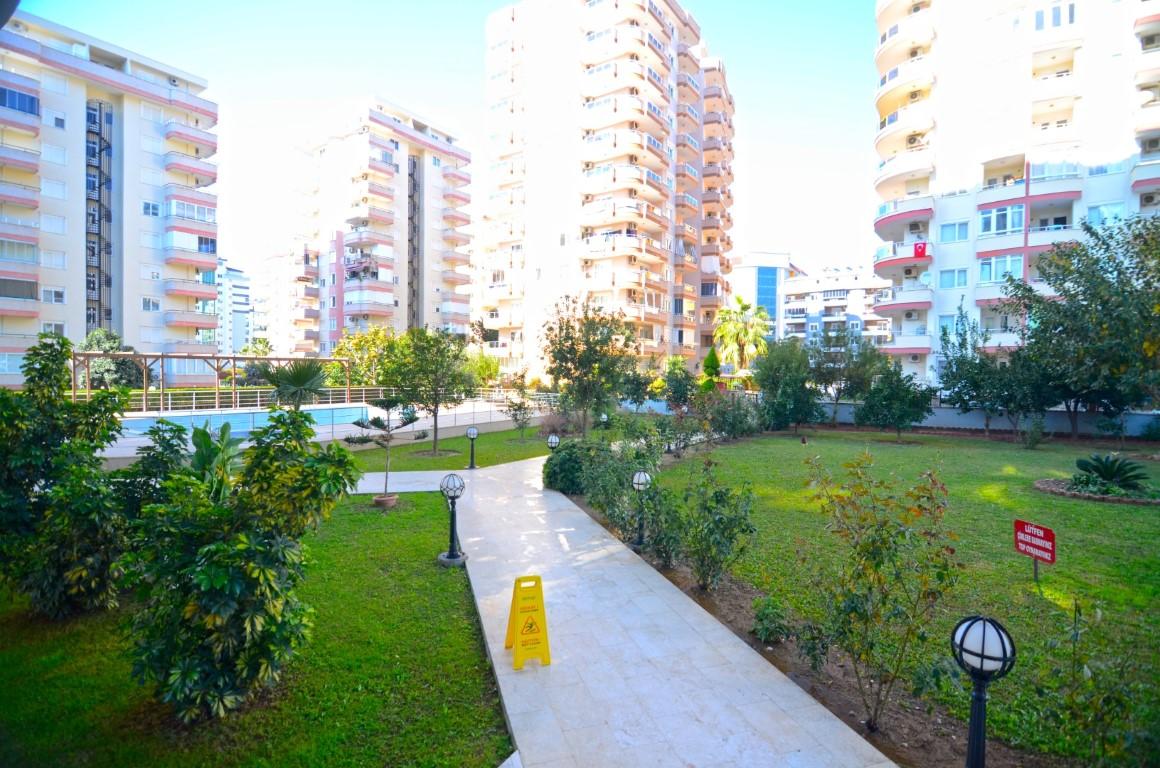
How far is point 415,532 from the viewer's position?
1006cm

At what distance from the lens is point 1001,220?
31.3 meters

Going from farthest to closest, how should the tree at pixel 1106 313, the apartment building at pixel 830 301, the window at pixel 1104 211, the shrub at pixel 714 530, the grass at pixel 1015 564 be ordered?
the apartment building at pixel 830 301 → the window at pixel 1104 211 → the shrub at pixel 714 530 → the tree at pixel 1106 313 → the grass at pixel 1015 564

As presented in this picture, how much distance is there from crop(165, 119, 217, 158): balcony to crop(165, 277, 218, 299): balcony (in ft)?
31.2

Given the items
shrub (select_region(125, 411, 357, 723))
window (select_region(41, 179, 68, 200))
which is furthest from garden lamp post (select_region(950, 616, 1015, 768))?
window (select_region(41, 179, 68, 200))

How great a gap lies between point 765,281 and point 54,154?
96.6 metres

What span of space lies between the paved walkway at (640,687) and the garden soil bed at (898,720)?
6.7 inches

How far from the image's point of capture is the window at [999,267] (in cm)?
3069

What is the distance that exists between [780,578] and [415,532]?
6.03 m

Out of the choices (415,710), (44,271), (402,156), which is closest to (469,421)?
(415,710)

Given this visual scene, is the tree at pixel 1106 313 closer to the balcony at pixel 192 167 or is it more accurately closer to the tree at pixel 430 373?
the tree at pixel 430 373

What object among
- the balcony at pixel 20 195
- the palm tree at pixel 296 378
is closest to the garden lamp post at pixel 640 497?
the palm tree at pixel 296 378

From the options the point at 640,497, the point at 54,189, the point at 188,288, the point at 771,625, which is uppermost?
the point at 54,189

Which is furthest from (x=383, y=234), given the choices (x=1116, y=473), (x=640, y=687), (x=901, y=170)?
(x=640, y=687)

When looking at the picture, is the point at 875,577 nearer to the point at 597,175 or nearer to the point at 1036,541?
the point at 1036,541
